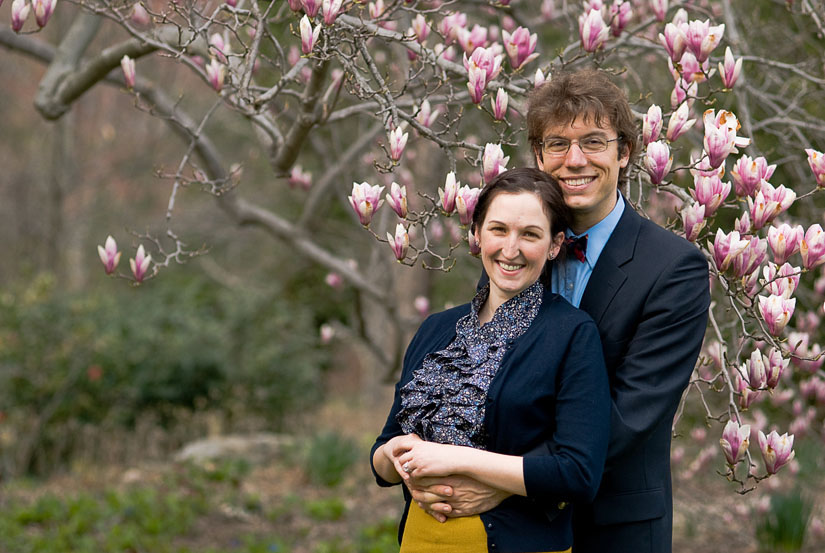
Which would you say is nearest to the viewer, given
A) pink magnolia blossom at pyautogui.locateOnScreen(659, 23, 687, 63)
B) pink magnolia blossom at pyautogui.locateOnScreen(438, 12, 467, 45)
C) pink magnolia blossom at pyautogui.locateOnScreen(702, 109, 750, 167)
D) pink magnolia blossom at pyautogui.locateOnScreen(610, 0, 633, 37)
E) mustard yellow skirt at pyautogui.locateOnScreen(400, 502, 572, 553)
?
mustard yellow skirt at pyautogui.locateOnScreen(400, 502, 572, 553)

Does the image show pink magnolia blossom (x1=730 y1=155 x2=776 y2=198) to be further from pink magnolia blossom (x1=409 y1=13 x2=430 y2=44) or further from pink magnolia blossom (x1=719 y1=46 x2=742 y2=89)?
pink magnolia blossom (x1=409 y1=13 x2=430 y2=44)

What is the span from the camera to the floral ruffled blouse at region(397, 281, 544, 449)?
2000 mm

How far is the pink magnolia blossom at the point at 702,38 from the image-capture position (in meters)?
2.58

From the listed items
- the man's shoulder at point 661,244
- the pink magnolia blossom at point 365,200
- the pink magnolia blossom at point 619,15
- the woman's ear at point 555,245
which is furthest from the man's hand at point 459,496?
the pink magnolia blossom at point 619,15

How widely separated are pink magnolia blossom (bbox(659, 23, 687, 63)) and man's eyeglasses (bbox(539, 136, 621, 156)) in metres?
0.63

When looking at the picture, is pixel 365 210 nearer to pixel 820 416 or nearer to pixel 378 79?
pixel 378 79

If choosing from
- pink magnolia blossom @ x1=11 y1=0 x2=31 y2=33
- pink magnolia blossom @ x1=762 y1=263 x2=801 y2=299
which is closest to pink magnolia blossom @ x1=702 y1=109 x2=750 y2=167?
pink magnolia blossom @ x1=762 y1=263 x2=801 y2=299

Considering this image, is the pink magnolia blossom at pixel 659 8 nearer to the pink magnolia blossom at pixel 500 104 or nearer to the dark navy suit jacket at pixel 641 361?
the pink magnolia blossom at pixel 500 104

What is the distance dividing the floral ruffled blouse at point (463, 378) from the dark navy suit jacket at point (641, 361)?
8.2 inches

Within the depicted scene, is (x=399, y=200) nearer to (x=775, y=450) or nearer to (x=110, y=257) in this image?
(x=110, y=257)

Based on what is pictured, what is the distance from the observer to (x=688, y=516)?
18.0 ft

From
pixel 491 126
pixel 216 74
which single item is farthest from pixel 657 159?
pixel 216 74

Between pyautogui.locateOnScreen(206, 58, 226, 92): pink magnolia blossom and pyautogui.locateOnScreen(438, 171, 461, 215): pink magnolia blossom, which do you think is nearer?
pyautogui.locateOnScreen(438, 171, 461, 215): pink magnolia blossom

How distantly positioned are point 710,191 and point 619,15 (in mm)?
1001
